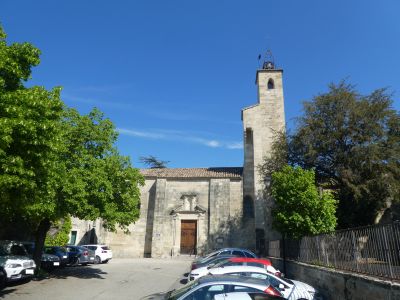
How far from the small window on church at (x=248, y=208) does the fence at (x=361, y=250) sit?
16.9 metres

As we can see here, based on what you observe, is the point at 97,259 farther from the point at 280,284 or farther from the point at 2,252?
the point at 280,284

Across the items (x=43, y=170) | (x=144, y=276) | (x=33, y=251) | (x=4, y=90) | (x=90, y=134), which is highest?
(x=90, y=134)

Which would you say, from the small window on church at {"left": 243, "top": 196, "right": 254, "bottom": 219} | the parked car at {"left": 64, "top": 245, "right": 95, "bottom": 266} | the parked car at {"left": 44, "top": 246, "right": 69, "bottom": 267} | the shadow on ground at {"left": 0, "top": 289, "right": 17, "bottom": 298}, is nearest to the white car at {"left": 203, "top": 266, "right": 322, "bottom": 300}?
the shadow on ground at {"left": 0, "top": 289, "right": 17, "bottom": 298}

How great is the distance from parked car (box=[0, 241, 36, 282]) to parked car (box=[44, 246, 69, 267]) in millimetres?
5682

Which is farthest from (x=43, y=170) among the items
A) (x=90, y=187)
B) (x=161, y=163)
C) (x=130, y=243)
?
(x=161, y=163)

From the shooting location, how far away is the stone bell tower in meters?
31.2

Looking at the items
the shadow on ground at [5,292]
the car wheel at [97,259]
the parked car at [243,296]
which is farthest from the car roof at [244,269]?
the car wheel at [97,259]

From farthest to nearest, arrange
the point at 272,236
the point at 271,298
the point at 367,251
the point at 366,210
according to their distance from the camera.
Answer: the point at 272,236 < the point at 366,210 < the point at 367,251 < the point at 271,298

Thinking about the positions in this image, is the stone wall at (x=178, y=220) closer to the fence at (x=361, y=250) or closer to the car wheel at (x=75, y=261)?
the car wheel at (x=75, y=261)

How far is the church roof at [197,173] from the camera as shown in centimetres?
3356

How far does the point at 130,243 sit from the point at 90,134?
62.8 ft

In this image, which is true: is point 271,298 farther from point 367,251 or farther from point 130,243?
point 130,243

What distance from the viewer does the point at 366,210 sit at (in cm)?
2461

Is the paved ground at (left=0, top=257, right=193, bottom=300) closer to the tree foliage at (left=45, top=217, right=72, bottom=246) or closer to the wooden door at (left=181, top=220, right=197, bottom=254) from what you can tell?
the tree foliage at (left=45, top=217, right=72, bottom=246)
